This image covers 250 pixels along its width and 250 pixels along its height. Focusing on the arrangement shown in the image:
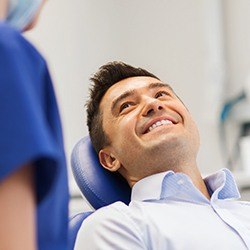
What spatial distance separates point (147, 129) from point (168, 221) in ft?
1.02

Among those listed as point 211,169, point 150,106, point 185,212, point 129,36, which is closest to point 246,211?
point 185,212

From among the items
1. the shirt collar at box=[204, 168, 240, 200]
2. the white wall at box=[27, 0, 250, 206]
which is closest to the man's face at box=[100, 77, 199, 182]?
the shirt collar at box=[204, 168, 240, 200]

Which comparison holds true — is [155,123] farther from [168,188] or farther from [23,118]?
[23,118]

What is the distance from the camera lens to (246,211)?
5.83 feet

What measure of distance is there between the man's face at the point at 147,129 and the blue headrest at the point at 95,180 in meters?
0.06

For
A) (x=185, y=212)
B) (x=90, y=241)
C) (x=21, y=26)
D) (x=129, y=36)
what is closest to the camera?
(x=21, y=26)

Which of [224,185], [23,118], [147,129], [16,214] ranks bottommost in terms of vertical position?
[224,185]

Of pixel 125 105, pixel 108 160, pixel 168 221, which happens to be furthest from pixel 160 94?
pixel 168 221

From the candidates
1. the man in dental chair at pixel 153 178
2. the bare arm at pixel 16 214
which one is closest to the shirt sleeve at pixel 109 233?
the man in dental chair at pixel 153 178

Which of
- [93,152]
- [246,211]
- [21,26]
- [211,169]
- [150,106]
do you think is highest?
[21,26]

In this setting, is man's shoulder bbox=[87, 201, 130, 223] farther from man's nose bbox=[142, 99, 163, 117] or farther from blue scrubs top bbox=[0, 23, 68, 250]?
blue scrubs top bbox=[0, 23, 68, 250]

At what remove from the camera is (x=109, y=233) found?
1536mm

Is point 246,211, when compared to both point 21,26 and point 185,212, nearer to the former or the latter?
point 185,212

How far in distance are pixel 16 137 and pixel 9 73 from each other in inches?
3.1
